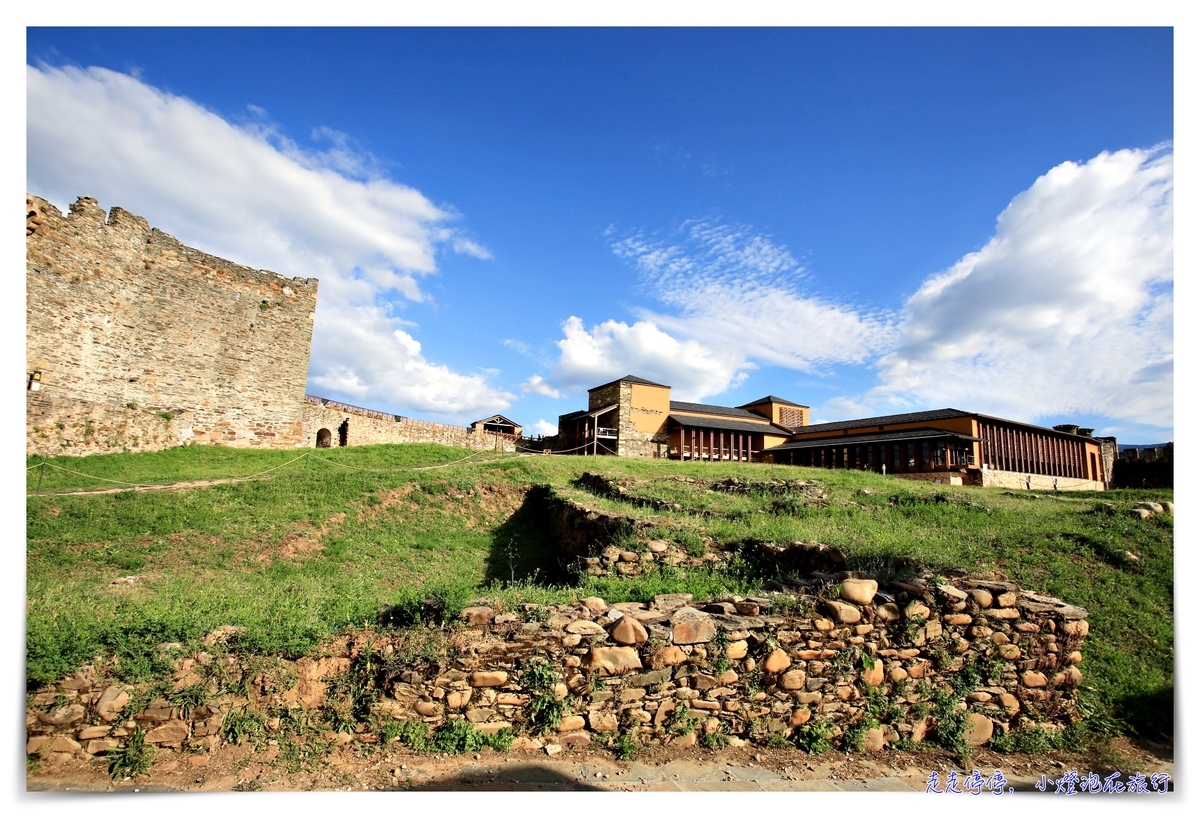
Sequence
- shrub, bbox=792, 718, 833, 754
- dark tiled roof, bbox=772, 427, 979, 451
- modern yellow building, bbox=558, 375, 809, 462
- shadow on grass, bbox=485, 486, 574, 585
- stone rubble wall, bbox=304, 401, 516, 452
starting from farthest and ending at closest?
modern yellow building, bbox=558, 375, 809, 462 < dark tiled roof, bbox=772, 427, 979, 451 < stone rubble wall, bbox=304, 401, 516, 452 < shadow on grass, bbox=485, 486, 574, 585 < shrub, bbox=792, 718, 833, 754

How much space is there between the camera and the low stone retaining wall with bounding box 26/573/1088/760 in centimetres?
481

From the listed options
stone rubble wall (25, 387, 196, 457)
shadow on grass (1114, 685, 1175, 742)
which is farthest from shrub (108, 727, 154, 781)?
stone rubble wall (25, 387, 196, 457)

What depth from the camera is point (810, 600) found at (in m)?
5.76

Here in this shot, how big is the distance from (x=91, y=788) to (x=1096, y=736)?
9.20 meters

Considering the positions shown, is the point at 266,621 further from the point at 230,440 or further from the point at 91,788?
the point at 230,440

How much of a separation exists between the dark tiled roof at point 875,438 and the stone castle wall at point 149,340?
29.6 m

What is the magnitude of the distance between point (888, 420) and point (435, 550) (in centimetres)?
3166

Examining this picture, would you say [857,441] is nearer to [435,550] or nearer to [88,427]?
[435,550]

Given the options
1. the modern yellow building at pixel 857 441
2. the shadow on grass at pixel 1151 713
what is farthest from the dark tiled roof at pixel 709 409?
the shadow on grass at pixel 1151 713

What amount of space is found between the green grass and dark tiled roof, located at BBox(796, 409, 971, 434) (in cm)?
1604

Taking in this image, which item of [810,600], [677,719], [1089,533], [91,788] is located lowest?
[91,788]

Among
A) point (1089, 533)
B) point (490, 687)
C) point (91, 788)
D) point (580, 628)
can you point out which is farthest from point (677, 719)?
point (1089, 533)

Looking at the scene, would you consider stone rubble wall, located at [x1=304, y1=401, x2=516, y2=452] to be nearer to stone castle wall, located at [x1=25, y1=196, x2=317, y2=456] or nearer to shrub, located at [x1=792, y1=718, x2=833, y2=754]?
stone castle wall, located at [x1=25, y1=196, x2=317, y2=456]

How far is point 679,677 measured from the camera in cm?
527
